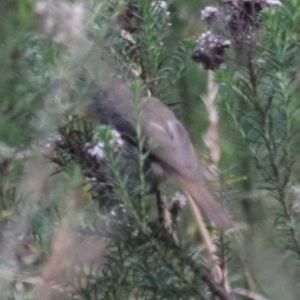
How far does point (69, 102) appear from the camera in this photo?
0.87 m

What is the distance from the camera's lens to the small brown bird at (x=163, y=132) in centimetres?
103

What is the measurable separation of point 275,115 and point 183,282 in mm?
280

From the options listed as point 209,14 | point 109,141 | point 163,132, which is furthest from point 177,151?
point 109,141

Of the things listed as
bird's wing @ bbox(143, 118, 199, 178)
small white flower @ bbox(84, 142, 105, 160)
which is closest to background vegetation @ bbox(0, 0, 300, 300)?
small white flower @ bbox(84, 142, 105, 160)

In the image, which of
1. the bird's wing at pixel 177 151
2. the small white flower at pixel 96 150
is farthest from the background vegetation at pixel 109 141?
the bird's wing at pixel 177 151

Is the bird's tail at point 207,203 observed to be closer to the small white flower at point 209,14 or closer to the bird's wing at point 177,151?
the bird's wing at point 177,151

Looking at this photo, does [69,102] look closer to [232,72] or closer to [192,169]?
[232,72]

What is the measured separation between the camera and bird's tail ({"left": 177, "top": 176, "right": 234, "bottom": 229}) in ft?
3.65

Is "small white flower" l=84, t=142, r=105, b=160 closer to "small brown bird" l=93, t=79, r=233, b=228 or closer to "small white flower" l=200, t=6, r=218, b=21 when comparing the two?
"small brown bird" l=93, t=79, r=233, b=228

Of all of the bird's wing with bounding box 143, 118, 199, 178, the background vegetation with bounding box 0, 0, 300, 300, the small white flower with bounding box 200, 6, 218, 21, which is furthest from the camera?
the bird's wing with bounding box 143, 118, 199, 178

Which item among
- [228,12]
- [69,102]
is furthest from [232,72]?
[69,102]

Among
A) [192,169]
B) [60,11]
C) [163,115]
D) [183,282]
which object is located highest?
[60,11]

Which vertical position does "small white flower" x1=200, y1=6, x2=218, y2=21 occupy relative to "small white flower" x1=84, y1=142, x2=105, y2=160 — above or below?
above

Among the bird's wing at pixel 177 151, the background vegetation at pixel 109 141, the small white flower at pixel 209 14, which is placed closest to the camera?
the background vegetation at pixel 109 141
